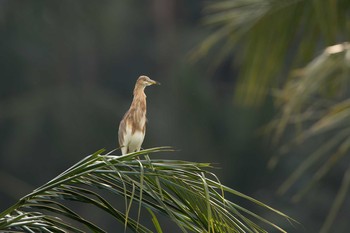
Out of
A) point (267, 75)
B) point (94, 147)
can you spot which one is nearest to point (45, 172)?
point (94, 147)

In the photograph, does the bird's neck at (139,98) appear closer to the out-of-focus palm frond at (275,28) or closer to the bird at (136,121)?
the bird at (136,121)

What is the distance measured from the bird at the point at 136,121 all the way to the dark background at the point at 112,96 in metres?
6.79

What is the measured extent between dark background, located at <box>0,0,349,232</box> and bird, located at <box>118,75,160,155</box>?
22.3 ft

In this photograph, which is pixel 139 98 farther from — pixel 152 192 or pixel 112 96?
→ pixel 112 96

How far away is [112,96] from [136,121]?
8.50 metres

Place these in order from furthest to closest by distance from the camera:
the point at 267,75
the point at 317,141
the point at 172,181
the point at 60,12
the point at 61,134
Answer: the point at 60,12, the point at 61,134, the point at 317,141, the point at 267,75, the point at 172,181

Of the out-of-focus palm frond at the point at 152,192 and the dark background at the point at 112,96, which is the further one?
the dark background at the point at 112,96

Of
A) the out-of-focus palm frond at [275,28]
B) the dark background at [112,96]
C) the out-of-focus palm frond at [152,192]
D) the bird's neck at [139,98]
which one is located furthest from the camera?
the dark background at [112,96]

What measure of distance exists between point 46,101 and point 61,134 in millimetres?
429

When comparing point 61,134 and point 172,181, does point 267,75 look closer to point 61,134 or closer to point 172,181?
point 172,181

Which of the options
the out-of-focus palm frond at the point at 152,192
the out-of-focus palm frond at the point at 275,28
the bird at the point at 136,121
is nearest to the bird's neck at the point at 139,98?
the bird at the point at 136,121

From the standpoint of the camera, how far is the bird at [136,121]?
4.31 metres

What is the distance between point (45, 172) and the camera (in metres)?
12.2

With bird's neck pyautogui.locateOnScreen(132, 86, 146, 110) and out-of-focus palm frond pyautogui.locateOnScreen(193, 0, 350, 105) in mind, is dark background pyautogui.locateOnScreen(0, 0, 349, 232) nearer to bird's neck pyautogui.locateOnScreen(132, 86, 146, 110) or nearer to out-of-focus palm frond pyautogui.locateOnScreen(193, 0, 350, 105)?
out-of-focus palm frond pyautogui.locateOnScreen(193, 0, 350, 105)
